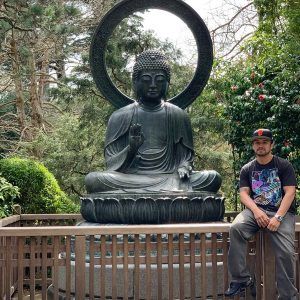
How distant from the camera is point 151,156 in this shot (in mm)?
5961

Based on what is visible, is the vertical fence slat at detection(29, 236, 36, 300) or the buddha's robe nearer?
the vertical fence slat at detection(29, 236, 36, 300)

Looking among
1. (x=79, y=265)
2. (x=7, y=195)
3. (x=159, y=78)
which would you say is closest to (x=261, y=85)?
(x=159, y=78)

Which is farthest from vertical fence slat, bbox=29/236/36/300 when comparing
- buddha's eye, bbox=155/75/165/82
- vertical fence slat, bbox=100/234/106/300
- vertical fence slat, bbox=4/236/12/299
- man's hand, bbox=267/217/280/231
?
buddha's eye, bbox=155/75/165/82

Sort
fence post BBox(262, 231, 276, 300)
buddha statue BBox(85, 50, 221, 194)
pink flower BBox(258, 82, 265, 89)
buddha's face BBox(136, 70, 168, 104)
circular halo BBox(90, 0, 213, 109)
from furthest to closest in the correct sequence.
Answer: pink flower BBox(258, 82, 265, 89)
circular halo BBox(90, 0, 213, 109)
buddha's face BBox(136, 70, 168, 104)
buddha statue BBox(85, 50, 221, 194)
fence post BBox(262, 231, 276, 300)

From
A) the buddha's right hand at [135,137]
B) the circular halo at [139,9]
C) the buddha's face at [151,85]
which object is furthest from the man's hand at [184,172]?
the circular halo at [139,9]

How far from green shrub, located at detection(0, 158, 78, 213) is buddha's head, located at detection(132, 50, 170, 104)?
2.36 metres

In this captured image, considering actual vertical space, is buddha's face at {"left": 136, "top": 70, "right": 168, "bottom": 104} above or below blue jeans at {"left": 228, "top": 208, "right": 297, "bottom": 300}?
above

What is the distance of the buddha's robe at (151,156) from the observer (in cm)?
550

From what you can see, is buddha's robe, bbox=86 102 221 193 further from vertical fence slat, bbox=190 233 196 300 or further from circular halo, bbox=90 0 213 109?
vertical fence slat, bbox=190 233 196 300

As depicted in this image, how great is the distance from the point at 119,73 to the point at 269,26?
4.52m

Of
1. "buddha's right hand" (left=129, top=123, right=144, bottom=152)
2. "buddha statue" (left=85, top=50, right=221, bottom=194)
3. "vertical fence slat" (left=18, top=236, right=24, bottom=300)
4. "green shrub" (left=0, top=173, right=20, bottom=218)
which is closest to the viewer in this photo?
"vertical fence slat" (left=18, top=236, right=24, bottom=300)

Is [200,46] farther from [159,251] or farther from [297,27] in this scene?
[159,251]

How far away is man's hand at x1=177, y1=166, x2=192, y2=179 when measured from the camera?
559 cm

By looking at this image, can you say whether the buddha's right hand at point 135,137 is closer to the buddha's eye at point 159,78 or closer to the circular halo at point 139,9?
the buddha's eye at point 159,78
